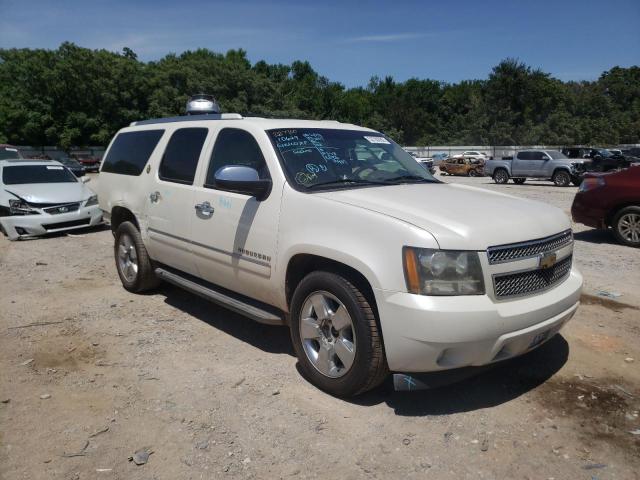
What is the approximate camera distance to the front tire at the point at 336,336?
3203 millimetres

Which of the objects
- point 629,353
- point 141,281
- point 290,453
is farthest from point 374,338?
point 141,281

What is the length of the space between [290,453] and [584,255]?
6676mm

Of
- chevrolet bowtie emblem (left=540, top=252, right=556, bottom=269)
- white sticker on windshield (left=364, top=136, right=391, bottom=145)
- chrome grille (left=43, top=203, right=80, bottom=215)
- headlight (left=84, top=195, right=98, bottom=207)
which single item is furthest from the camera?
headlight (left=84, top=195, right=98, bottom=207)

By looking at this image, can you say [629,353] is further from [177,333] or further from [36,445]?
[36,445]

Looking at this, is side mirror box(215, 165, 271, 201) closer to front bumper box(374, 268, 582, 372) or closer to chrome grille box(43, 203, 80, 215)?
front bumper box(374, 268, 582, 372)

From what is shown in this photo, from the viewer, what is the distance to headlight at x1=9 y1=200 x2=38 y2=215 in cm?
993

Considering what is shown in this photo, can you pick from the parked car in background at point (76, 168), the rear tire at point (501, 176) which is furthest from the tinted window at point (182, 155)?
the parked car in background at point (76, 168)

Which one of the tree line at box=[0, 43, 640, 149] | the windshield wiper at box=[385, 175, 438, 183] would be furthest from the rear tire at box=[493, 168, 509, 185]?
the tree line at box=[0, 43, 640, 149]

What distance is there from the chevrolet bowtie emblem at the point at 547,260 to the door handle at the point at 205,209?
8.39ft

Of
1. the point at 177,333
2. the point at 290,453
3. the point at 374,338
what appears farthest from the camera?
the point at 177,333

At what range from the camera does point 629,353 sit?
4.21 m

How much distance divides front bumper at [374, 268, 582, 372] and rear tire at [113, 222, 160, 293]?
3424 millimetres

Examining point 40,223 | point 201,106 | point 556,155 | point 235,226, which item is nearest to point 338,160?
point 235,226

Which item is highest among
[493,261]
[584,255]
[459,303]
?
[493,261]
